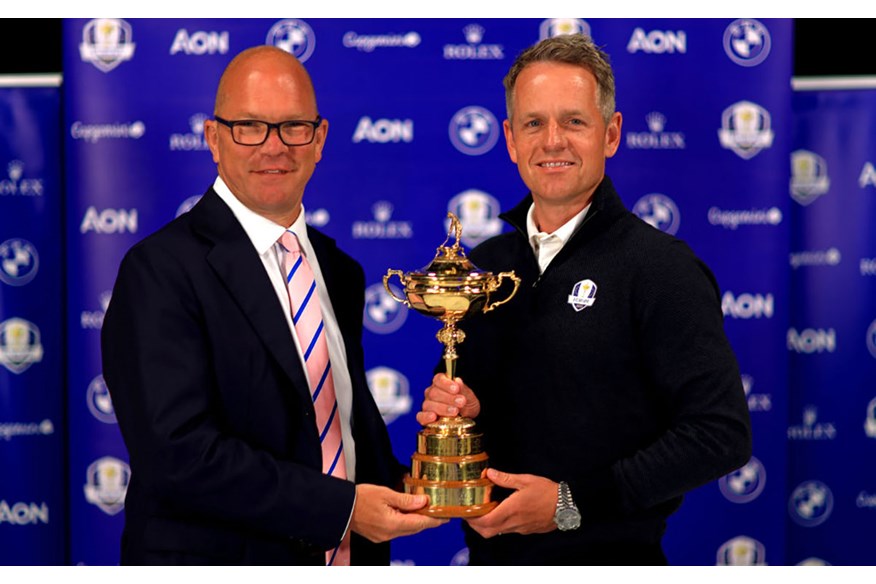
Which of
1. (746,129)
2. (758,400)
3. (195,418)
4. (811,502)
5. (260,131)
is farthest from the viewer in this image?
(811,502)

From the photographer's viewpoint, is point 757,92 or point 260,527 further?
point 757,92

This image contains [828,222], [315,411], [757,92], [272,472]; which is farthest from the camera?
[828,222]

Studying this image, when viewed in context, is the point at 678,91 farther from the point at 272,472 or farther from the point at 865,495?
the point at 272,472

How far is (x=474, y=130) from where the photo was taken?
4816 mm

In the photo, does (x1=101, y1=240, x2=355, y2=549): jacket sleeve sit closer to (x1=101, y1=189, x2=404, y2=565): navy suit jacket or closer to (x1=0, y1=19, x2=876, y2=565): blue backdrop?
(x1=101, y1=189, x2=404, y2=565): navy suit jacket

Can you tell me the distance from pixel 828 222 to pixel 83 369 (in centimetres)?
364

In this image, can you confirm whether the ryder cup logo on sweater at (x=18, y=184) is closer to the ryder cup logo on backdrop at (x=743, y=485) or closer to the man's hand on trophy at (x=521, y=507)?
the man's hand on trophy at (x=521, y=507)

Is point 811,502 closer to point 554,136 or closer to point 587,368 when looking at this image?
point 587,368

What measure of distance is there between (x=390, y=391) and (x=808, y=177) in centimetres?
229

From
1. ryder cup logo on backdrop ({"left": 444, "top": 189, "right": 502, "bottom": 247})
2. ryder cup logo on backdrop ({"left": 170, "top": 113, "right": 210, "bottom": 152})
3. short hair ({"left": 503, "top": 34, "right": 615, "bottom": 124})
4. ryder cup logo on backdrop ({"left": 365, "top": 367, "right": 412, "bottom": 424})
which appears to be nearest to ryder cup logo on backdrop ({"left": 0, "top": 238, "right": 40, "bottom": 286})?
ryder cup logo on backdrop ({"left": 170, "top": 113, "right": 210, "bottom": 152})

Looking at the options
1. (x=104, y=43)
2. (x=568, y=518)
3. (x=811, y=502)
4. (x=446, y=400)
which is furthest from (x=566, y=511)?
(x=104, y=43)

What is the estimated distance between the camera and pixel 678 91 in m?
4.82

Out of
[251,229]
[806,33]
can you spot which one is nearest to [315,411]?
[251,229]

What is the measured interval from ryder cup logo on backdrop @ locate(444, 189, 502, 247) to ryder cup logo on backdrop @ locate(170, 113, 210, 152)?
1181mm
